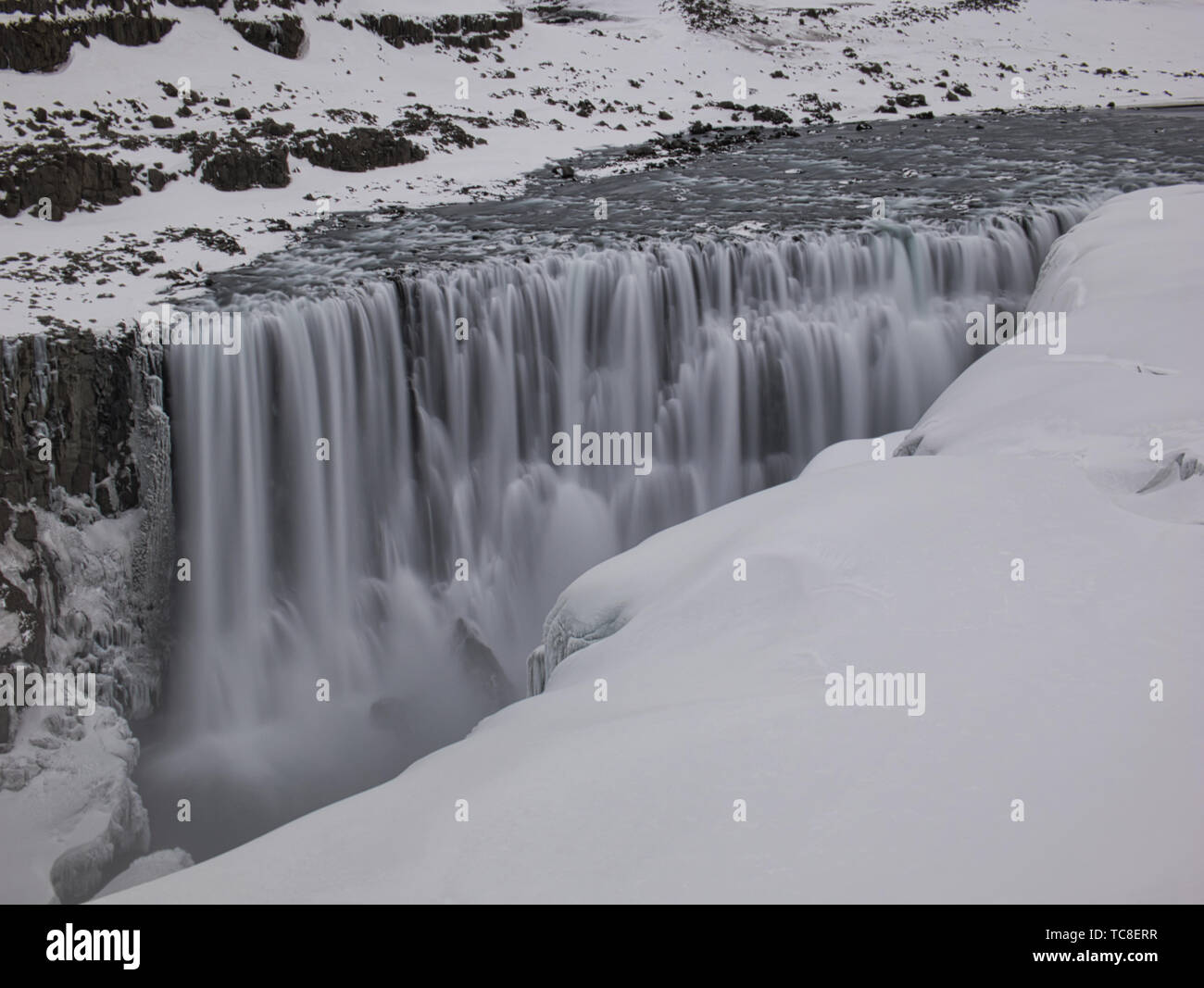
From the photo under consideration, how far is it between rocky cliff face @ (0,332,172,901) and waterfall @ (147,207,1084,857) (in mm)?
392

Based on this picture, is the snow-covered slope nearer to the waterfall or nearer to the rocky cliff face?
the rocky cliff face

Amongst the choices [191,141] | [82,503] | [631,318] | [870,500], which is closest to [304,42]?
[191,141]

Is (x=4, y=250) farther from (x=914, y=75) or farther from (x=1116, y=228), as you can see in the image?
(x=914, y=75)

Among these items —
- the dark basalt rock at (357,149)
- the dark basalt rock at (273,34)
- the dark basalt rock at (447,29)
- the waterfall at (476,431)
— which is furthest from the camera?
the dark basalt rock at (447,29)

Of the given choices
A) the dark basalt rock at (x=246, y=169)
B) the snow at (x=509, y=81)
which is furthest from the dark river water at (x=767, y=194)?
the dark basalt rock at (x=246, y=169)

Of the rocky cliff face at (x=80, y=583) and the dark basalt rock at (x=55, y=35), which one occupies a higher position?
the dark basalt rock at (x=55, y=35)

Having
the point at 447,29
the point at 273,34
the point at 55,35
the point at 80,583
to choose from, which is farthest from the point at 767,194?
the point at 447,29

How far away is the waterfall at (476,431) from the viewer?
38.4ft

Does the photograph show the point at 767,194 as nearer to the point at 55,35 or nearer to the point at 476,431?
the point at 476,431

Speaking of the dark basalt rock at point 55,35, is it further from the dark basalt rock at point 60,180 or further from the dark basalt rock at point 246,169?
the dark basalt rock at point 246,169

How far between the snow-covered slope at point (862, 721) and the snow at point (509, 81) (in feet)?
27.1

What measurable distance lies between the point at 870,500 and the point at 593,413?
7433 mm

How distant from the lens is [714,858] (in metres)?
4.13

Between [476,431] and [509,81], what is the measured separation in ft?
54.6
